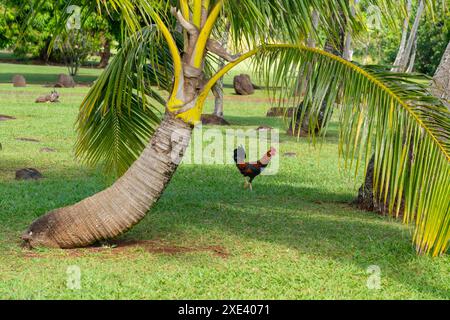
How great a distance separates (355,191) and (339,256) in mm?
4286

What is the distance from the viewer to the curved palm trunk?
7172 mm

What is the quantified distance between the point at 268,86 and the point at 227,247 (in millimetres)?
2017

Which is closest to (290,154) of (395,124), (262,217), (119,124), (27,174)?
(27,174)

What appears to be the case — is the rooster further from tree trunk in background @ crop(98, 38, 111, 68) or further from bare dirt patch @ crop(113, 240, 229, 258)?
tree trunk in background @ crop(98, 38, 111, 68)

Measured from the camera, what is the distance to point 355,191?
11.8m

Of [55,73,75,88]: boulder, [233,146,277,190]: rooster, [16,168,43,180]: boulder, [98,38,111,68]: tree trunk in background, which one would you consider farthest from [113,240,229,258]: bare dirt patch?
[98,38,111,68]: tree trunk in background

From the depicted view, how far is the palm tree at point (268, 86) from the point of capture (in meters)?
5.98

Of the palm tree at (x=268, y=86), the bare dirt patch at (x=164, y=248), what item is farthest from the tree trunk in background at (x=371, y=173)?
the bare dirt patch at (x=164, y=248)

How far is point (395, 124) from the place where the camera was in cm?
600

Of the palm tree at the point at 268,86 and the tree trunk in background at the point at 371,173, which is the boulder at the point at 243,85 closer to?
the tree trunk in background at the point at 371,173

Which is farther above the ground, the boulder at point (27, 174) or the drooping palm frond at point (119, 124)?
the drooping palm frond at point (119, 124)

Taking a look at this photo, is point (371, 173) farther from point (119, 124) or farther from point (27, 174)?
point (27, 174)

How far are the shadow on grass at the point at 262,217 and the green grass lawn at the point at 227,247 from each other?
0.01 meters
